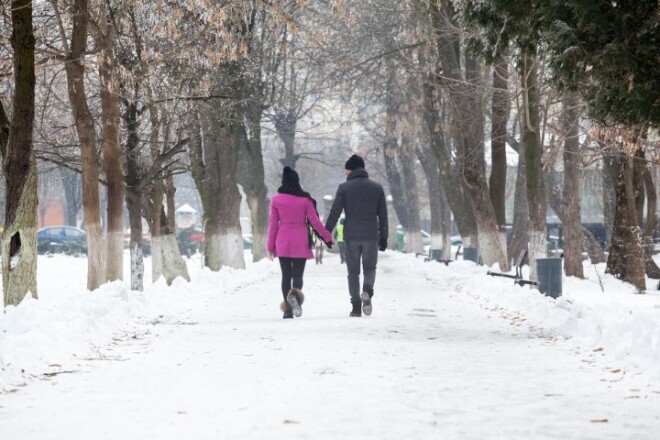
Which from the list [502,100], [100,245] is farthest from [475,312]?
[502,100]

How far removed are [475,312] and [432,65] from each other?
11.8m

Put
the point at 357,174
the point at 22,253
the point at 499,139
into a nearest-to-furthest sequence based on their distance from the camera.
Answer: the point at 357,174 < the point at 22,253 < the point at 499,139

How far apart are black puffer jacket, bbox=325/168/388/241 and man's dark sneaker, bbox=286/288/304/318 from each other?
952 millimetres

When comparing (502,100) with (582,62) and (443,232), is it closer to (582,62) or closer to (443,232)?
(582,62)

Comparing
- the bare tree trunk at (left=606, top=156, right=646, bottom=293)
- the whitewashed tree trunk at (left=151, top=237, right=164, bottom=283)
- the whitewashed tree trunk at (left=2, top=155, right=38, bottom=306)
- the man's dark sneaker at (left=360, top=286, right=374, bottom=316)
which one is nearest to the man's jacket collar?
the man's dark sneaker at (left=360, top=286, right=374, bottom=316)

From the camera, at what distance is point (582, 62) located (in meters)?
12.6

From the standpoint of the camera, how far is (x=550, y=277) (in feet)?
53.3

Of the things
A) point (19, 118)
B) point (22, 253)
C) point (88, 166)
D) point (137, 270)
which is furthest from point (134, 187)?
point (19, 118)

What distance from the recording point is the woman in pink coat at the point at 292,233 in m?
14.2

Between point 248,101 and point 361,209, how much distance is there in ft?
39.4

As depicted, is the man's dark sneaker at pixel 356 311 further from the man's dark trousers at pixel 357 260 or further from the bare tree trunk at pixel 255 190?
the bare tree trunk at pixel 255 190

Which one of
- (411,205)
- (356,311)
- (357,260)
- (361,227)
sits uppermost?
(411,205)

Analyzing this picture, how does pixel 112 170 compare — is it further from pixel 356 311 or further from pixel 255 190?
pixel 255 190

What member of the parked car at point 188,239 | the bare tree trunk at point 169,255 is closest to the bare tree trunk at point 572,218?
the bare tree trunk at point 169,255
